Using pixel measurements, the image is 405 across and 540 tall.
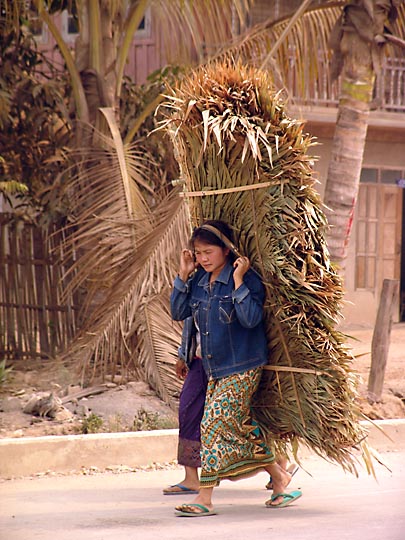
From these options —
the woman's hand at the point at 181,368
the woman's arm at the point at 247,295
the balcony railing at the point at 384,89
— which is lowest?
the woman's hand at the point at 181,368

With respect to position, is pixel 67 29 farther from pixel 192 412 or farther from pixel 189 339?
pixel 192 412

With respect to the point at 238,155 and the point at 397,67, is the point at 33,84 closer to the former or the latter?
the point at 238,155

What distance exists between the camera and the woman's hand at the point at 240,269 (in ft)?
16.9

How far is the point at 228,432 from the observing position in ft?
16.8

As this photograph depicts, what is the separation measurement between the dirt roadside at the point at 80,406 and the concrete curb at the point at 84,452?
39cm

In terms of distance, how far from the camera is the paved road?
473 cm

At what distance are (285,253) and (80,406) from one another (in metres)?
2.78

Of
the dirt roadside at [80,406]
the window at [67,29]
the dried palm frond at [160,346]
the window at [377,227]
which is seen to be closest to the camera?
the dirt roadside at [80,406]

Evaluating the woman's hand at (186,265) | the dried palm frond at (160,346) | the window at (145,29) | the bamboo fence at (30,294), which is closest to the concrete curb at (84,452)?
the dried palm frond at (160,346)

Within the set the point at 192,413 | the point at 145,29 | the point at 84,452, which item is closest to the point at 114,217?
the point at 84,452

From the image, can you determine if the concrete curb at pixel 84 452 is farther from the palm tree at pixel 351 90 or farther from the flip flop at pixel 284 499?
the palm tree at pixel 351 90

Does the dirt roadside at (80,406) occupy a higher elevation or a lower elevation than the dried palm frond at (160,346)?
lower

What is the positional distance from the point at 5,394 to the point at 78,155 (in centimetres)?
224

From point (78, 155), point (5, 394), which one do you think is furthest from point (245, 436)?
point (78, 155)
